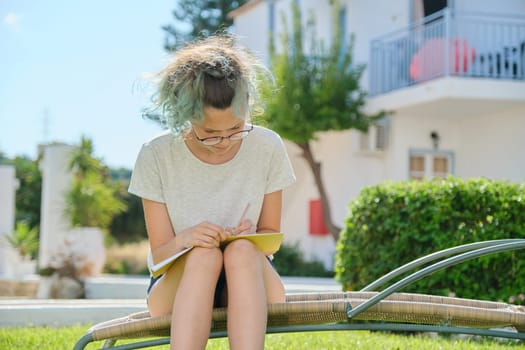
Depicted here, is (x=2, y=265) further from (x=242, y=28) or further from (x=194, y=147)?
(x=194, y=147)

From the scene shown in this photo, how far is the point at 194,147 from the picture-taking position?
2908 mm

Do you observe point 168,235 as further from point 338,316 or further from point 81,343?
point 338,316

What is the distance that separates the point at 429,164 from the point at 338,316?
1021cm

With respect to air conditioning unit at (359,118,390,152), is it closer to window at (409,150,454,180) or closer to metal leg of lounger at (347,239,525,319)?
window at (409,150,454,180)

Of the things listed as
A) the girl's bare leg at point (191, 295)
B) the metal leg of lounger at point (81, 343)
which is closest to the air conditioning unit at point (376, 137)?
the girl's bare leg at point (191, 295)

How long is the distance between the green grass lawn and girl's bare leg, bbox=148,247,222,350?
1.15 metres

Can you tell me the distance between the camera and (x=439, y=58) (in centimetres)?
1095

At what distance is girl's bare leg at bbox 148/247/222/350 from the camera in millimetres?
2490

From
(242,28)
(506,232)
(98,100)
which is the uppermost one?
(242,28)

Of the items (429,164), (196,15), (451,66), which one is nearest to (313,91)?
(451,66)

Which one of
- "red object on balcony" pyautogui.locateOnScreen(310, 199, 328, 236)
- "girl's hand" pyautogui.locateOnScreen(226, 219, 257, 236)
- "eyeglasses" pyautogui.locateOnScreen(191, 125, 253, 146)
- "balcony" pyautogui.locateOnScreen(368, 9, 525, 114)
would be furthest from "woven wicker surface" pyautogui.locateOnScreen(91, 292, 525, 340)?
"red object on balcony" pyautogui.locateOnScreen(310, 199, 328, 236)

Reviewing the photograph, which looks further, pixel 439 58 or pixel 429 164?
pixel 429 164

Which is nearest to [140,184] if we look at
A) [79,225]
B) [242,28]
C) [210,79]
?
[210,79]

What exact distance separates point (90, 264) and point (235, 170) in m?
7.82
